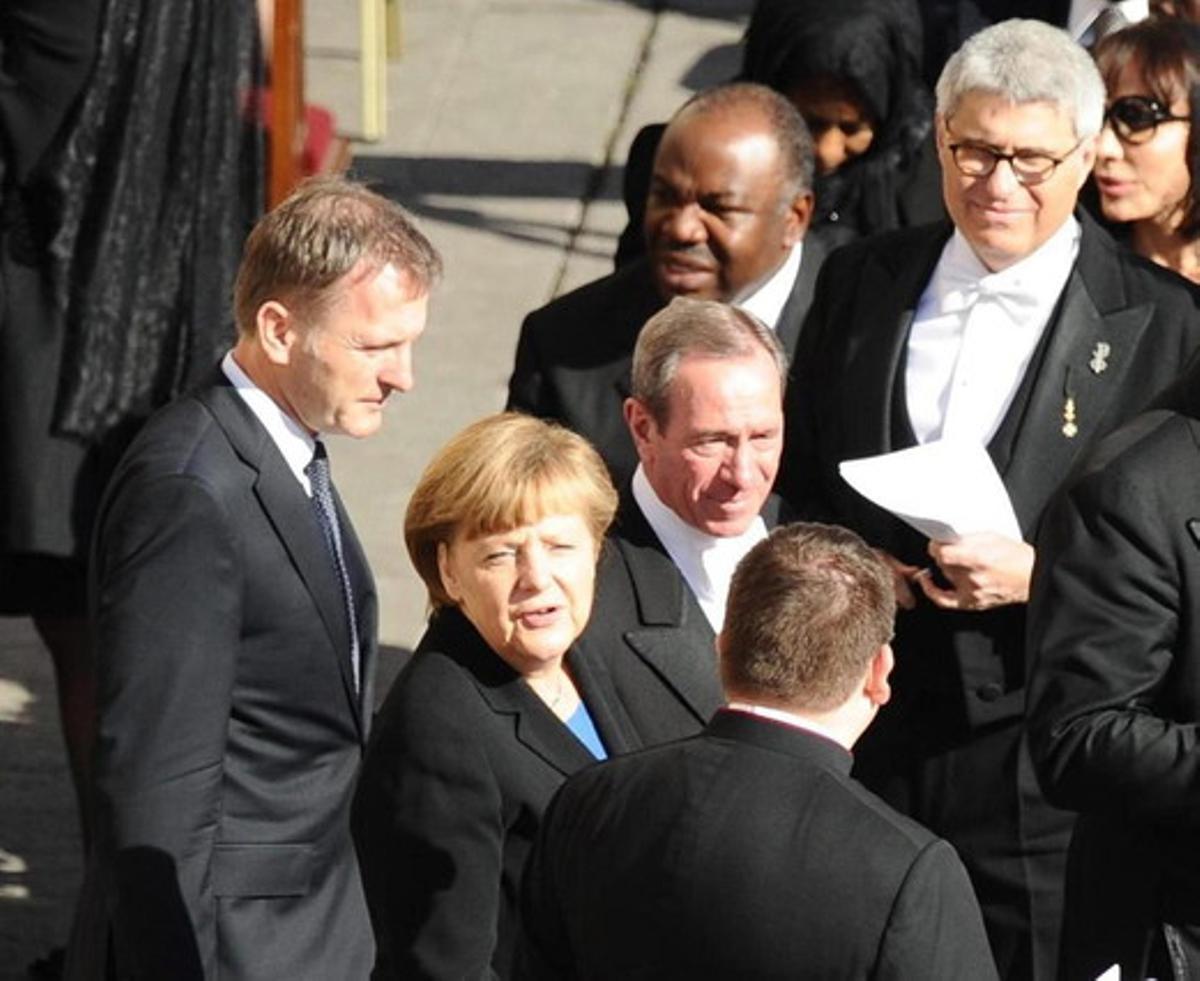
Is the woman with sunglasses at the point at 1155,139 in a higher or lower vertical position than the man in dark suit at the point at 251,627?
higher

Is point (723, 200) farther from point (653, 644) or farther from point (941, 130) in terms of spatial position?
point (653, 644)

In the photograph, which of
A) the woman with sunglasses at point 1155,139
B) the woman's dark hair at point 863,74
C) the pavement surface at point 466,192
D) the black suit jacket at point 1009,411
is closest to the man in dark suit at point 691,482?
the black suit jacket at point 1009,411

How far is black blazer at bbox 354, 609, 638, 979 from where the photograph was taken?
378 centimetres

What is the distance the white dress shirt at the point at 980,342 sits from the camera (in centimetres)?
468

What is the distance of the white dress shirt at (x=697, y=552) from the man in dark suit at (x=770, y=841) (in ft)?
3.09

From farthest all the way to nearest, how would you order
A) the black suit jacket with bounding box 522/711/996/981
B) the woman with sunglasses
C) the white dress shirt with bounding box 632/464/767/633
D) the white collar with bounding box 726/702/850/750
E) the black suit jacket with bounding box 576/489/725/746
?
1. the woman with sunglasses
2. the white dress shirt with bounding box 632/464/767/633
3. the black suit jacket with bounding box 576/489/725/746
4. the white collar with bounding box 726/702/850/750
5. the black suit jacket with bounding box 522/711/996/981

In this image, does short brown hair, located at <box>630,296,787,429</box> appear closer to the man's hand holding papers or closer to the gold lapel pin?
the man's hand holding papers

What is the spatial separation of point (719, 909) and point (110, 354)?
8.44 ft

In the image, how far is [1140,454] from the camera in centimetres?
392

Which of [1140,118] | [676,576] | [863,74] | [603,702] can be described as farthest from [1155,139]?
[603,702]

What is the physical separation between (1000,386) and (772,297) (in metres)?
0.59

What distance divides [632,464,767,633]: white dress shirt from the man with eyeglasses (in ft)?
1.04

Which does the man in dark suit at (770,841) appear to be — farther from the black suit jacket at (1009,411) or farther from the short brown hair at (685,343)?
the black suit jacket at (1009,411)

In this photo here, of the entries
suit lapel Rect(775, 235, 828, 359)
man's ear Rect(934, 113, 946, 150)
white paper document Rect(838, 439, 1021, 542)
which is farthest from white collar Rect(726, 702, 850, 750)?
suit lapel Rect(775, 235, 828, 359)
